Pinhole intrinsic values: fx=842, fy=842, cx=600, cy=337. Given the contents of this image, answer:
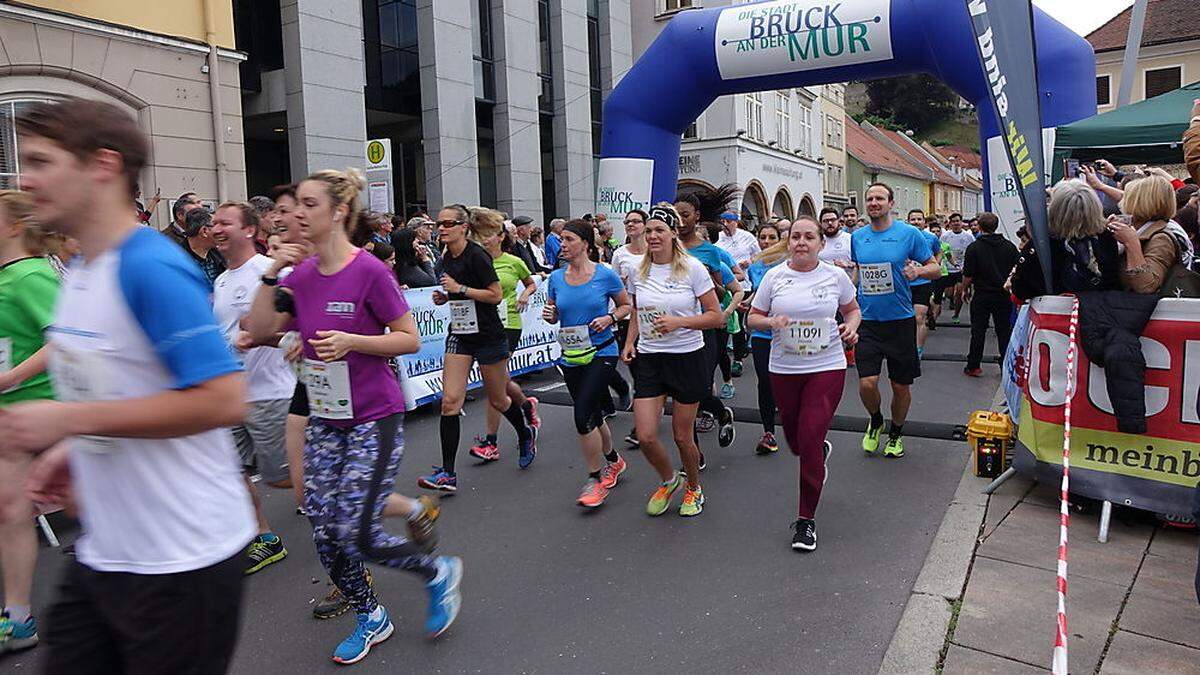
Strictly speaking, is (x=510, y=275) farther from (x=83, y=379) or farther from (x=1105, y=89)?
(x=1105, y=89)

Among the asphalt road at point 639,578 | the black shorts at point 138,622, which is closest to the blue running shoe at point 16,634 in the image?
the asphalt road at point 639,578

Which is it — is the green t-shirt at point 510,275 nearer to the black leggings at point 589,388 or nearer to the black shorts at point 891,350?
the black leggings at point 589,388

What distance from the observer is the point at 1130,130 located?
8617 millimetres

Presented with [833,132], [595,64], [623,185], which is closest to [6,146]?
[623,185]

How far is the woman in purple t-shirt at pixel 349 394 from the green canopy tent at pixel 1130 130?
320 inches

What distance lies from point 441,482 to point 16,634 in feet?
8.34

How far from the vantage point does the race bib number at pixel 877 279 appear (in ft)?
20.5

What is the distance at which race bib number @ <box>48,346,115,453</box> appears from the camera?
1.80 meters

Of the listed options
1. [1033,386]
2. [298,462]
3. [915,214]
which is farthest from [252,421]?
[915,214]

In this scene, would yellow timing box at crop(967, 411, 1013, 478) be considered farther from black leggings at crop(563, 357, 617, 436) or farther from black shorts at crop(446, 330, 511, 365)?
black shorts at crop(446, 330, 511, 365)

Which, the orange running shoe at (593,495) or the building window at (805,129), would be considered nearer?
the orange running shoe at (593,495)

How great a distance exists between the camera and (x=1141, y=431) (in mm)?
4488

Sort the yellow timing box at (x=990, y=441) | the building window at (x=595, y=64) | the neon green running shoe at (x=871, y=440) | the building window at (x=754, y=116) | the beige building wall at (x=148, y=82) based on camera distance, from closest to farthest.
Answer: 1. the yellow timing box at (x=990, y=441)
2. the neon green running shoe at (x=871, y=440)
3. the beige building wall at (x=148, y=82)
4. the building window at (x=595, y=64)
5. the building window at (x=754, y=116)

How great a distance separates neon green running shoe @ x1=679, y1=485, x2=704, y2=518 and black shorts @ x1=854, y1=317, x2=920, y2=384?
5.93ft
